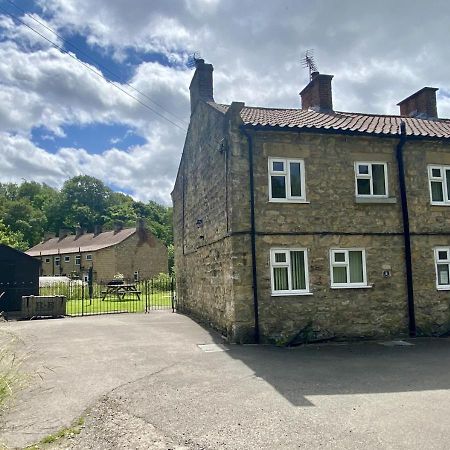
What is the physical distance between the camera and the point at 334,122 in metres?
14.5

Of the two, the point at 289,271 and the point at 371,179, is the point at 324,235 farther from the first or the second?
the point at 371,179

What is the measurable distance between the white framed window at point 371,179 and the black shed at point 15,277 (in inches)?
706

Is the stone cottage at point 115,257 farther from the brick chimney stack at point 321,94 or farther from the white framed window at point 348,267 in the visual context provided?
the white framed window at point 348,267

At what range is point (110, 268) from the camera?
48438 millimetres

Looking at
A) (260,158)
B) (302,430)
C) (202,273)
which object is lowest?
(302,430)

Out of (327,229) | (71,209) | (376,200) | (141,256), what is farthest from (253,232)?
(71,209)

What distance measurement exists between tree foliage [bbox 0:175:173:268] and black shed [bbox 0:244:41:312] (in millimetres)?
55423

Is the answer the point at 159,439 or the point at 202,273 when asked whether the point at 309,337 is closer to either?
the point at 202,273

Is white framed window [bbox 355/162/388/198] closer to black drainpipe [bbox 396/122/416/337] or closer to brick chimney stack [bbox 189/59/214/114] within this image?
black drainpipe [bbox 396/122/416/337]

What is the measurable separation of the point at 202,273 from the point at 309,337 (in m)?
5.68

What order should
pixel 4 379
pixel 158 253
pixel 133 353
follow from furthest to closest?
pixel 158 253
pixel 133 353
pixel 4 379

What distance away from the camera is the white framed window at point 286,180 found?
41.6 feet

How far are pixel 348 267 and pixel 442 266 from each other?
11.0 feet

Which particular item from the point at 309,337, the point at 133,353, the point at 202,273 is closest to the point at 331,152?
the point at 309,337
